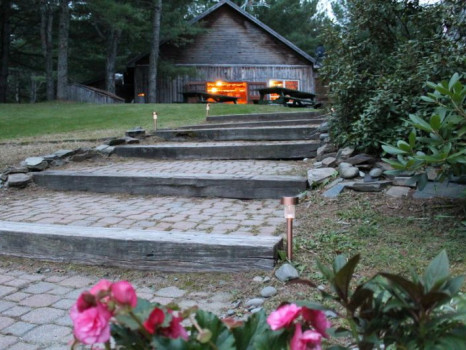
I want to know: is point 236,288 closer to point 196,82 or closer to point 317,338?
point 317,338

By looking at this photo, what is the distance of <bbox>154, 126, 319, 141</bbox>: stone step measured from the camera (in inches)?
261

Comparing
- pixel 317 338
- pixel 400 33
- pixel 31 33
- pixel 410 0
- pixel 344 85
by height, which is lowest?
pixel 317 338

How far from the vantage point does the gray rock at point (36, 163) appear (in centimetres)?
536

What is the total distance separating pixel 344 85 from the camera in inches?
161

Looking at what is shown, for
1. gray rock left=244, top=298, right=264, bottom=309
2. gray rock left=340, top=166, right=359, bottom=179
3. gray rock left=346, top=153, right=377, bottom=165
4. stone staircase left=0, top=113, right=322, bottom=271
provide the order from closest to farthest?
gray rock left=244, top=298, right=264, bottom=309 < stone staircase left=0, top=113, right=322, bottom=271 < gray rock left=340, top=166, right=359, bottom=179 < gray rock left=346, top=153, right=377, bottom=165

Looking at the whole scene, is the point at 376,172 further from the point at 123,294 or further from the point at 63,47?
the point at 63,47

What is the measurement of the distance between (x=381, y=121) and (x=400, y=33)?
108 cm

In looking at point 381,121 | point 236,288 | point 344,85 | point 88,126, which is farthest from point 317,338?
point 88,126

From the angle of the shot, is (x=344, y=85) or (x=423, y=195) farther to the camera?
(x=344, y=85)

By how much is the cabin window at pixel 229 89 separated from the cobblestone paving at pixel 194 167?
57.8ft

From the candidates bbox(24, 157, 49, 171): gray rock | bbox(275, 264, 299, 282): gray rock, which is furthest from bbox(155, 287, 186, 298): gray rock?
bbox(24, 157, 49, 171): gray rock

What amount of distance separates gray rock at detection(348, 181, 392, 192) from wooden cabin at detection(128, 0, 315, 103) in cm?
1985

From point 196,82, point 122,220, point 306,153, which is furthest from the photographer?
point 196,82

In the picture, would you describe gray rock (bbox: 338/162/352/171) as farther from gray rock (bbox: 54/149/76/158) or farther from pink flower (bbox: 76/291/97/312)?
gray rock (bbox: 54/149/76/158)
